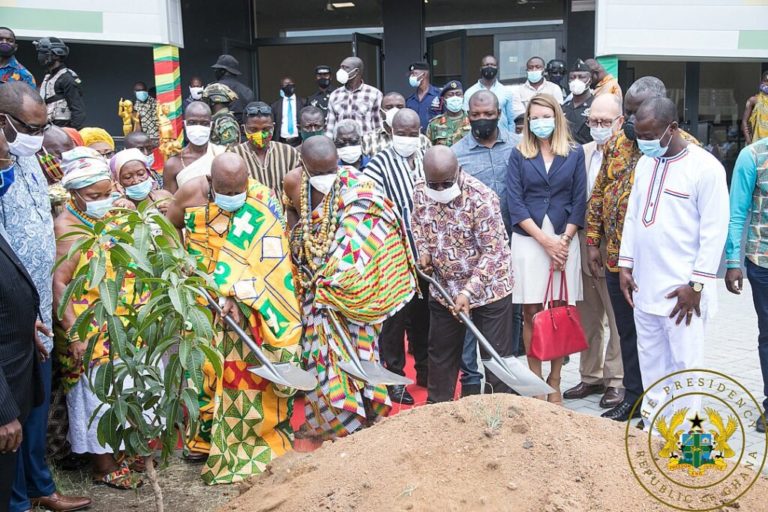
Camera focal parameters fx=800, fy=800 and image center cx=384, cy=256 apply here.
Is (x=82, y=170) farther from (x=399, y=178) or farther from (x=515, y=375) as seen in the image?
(x=515, y=375)

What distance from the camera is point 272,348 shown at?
15.0 ft

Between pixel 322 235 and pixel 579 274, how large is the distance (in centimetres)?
183

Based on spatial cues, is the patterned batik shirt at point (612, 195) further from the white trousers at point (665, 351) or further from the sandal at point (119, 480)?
the sandal at point (119, 480)

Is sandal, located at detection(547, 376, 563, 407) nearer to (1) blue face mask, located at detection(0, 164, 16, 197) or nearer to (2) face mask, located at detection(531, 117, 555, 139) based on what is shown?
(2) face mask, located at detection(531, 117, 555, 139)

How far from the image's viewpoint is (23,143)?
390 centimetres

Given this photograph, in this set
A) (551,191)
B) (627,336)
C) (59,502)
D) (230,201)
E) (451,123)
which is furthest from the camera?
(451,123)

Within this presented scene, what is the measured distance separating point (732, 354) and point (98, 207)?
5.05 metres

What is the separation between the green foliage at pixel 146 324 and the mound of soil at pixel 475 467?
1.83 ft

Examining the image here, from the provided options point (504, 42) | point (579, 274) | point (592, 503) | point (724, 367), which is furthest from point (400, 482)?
point (504, 42)

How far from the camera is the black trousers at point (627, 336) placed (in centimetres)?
511

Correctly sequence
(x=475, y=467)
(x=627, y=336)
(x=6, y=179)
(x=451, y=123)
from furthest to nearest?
(x=451, y=123) → (x=627, y=336) → (x=6, y=179) → (x=475, y=467)

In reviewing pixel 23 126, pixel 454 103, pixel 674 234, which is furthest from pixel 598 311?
pixel 23 126

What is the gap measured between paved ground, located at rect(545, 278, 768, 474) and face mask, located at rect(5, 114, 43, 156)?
375cm

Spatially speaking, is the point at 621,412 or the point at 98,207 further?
the point at 621,412
